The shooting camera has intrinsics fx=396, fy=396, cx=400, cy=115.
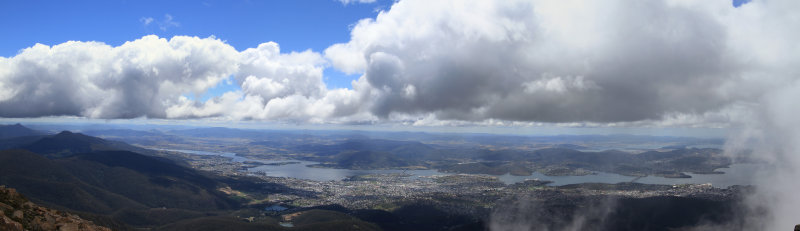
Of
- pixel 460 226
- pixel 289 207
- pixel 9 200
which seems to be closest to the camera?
pixel 9 200

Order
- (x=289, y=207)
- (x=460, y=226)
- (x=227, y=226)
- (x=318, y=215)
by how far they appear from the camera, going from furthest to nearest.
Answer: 1. (x=289, y=207)
2. (x=318, y=215)
3. (x=460, y=226)
4. (x=227, y=226)

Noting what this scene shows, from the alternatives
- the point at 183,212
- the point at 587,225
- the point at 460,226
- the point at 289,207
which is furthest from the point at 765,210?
the point at 183,212

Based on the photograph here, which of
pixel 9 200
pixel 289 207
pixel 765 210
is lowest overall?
pixel 289 207

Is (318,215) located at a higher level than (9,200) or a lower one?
lower

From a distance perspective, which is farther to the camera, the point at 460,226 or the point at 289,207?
the point at 289,207

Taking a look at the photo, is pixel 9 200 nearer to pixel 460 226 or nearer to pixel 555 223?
A: pixel 460 226

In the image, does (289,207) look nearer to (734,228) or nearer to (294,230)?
(294,230)

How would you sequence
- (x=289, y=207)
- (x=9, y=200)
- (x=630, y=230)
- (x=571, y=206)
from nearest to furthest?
(x=9, y=200)
(x=630, y=230)
(x=571, y=206)
(x=289, y=207)

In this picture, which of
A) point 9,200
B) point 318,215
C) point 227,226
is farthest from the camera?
point 318,215

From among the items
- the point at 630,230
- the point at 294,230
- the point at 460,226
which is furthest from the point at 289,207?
the point at 630,230
